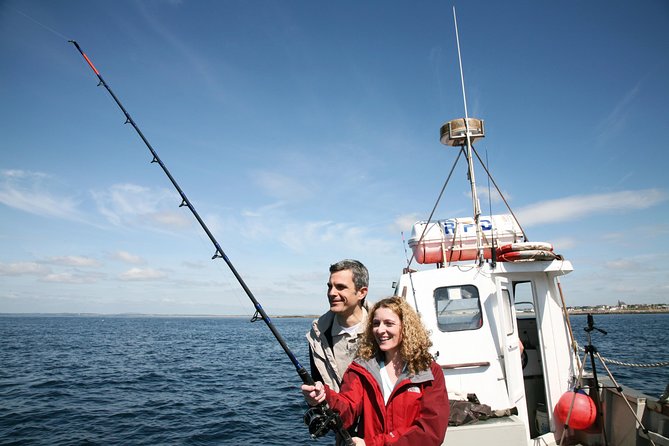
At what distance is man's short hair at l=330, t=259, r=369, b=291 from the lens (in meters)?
3.32

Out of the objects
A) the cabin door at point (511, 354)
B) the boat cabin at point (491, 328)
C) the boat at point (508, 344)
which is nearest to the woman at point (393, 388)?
the boat at point (508, 344)

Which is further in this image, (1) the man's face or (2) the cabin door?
(2) the cabin door

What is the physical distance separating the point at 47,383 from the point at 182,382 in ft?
18.9

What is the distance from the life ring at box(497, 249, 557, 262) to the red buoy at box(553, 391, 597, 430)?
1972 millimetres

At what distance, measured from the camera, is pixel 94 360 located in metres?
25.3

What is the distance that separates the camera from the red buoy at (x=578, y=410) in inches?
212

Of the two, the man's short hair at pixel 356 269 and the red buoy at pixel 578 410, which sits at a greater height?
the man's short hair at pixel 356 269

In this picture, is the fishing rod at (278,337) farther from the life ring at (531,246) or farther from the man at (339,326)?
the life ring at (531,246)

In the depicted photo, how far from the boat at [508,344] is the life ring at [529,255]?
1cm

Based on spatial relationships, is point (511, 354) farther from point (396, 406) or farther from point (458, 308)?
point (396, 406)

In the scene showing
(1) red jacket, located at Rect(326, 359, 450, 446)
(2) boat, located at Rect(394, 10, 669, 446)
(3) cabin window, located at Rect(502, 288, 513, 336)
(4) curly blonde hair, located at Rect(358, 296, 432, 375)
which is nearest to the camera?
(1) red jacket, located at Rect(326, 359, 450, 446)

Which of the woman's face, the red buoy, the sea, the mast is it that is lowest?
the sea

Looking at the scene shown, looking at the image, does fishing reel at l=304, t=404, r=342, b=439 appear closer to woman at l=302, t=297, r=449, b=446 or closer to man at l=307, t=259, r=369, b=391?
woman at l=302, t=297, r=449, b=446

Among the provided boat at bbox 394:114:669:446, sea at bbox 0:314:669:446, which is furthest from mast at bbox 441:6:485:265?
sea at bbox 0:314:669:446
